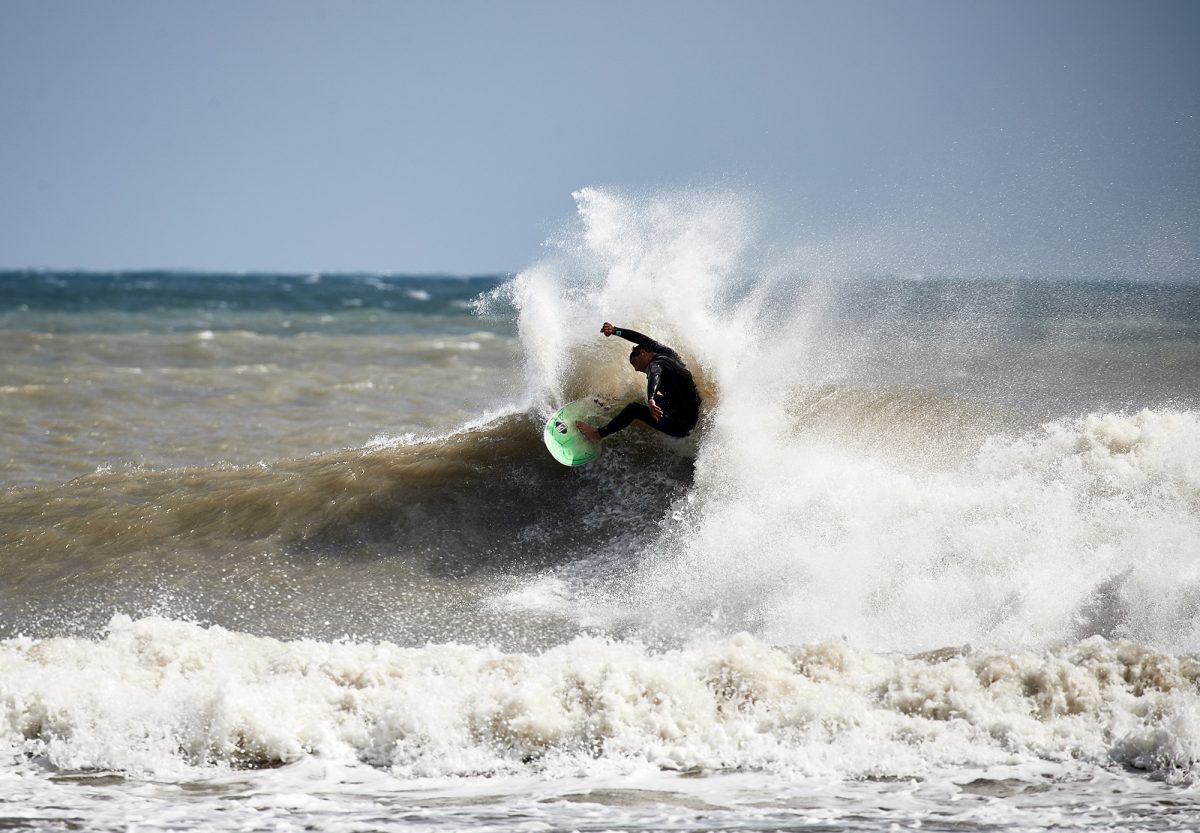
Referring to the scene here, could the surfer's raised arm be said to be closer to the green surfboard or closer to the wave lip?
the green surfboard

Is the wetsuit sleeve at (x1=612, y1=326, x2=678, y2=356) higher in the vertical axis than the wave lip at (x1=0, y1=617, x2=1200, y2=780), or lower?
higher

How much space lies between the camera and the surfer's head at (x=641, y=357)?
8.52 meters

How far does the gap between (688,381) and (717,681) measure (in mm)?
3388

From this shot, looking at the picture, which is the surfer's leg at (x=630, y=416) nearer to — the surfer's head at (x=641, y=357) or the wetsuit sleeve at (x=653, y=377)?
the wetsuit sleeve at (x=653, y=377)

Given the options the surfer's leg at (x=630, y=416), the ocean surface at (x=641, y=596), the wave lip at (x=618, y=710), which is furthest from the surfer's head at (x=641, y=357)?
the wave lip at (x=618, y=710)

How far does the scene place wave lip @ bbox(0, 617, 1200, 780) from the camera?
4965 millimetres

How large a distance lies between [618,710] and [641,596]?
74.6 inches

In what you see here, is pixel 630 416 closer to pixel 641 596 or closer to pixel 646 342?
pixel 646 342

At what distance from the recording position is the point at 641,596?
7121mm

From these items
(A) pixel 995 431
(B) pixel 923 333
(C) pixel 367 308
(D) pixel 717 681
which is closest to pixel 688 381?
(A) pixel 995 431

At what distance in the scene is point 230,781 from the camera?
4.82 meters

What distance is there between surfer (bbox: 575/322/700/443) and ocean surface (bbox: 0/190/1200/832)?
0.90 ft

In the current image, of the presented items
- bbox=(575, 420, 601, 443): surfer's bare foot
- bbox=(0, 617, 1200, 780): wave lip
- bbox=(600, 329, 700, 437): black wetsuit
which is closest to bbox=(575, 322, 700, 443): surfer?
bbox=(600, 329, 700, 437): black wetsuit

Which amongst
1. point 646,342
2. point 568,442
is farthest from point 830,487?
point 568,442
